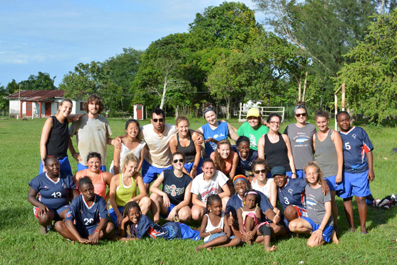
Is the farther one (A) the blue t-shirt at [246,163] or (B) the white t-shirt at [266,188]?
(A) the blue t-shirt at [246,163]

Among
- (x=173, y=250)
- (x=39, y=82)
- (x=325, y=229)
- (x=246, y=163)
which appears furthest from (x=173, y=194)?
(x=39, y=82)

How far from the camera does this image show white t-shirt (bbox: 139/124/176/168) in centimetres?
630

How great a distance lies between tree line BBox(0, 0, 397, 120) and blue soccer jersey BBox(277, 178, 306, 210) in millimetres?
11909

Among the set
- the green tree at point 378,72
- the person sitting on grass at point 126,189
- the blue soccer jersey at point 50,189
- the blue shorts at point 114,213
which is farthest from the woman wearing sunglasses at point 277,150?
the green tree at point 378,72

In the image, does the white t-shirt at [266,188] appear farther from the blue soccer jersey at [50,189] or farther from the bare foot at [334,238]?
the blue soccer jersey at [50,189]

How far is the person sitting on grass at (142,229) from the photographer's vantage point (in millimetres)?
5207

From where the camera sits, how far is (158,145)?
6.33 m

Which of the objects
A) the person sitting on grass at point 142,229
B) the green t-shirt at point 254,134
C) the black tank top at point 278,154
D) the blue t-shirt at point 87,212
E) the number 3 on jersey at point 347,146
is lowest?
the person sitting on grass at point 142,229

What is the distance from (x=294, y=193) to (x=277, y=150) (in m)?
0.72

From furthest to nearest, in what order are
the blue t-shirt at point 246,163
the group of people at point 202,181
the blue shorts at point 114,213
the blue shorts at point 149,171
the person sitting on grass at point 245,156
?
1. the blue shorts at point 149,171
2. the blue t-shirt at point 246,163
3. the person sitting on grass at point 245,156
4. the blue shorts at point 114,213
5. the group of people at point 202,181

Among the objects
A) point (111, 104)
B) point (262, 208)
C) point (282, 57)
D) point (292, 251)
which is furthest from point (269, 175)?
point (111, 104)

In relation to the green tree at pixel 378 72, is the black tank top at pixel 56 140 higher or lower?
lower

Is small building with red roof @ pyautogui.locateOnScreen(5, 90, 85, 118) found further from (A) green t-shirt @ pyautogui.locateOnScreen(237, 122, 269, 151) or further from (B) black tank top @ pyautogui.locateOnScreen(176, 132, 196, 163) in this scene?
(A) green t-shirt @ pyautogui.locateOnScreen(237, 122, 269, 151)

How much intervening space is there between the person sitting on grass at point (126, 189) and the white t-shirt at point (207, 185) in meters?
0.77
